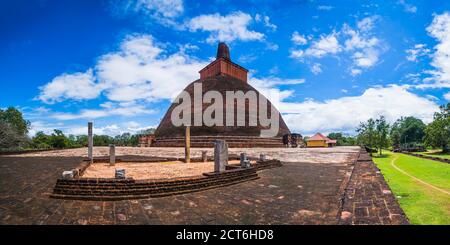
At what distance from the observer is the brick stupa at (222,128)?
31.7m

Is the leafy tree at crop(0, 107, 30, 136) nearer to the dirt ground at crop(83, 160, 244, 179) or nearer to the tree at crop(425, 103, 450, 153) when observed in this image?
the dirt ground at crop(83, 160, 244, 179)

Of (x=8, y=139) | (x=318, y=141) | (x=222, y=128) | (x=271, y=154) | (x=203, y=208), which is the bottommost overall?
(x=271, y=154)

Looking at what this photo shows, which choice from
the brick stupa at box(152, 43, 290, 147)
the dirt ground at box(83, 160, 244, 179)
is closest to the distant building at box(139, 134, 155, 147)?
the brick stupa at box(152, 43, 290, 147)

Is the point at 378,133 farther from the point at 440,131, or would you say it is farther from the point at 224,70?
the point at 224,70

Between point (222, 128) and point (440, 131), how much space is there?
2776 centimetres

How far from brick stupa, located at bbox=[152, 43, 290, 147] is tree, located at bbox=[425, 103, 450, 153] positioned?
19.1 m

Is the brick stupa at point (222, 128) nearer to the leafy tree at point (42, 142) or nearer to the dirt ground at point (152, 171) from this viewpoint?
the leafy tree at point (42, 142)

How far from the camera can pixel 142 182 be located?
17.9ft

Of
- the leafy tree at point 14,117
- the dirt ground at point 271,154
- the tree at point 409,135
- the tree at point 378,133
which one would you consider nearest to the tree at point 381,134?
the tree at point 378,133

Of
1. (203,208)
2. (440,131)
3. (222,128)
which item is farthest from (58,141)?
(440,131)

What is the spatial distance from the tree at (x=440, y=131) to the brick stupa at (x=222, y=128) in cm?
1913

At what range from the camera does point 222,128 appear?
109ft

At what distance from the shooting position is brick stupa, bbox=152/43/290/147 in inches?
1247
